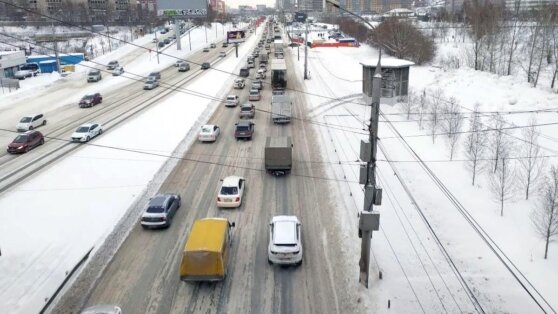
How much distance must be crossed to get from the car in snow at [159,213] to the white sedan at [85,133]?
15.4 meters

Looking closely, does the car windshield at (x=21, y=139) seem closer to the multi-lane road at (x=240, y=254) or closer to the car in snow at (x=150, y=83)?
the multi-lane road at (x=240, y=254)

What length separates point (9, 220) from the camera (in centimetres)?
2091

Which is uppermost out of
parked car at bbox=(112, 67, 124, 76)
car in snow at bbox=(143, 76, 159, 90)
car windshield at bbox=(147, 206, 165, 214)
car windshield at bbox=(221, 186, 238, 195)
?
parked car at bbox=(112, 67, 124, 76)

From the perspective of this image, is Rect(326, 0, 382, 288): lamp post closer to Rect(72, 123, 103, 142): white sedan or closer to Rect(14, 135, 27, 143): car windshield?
Rect(72, 123, 103, 142): white sedan

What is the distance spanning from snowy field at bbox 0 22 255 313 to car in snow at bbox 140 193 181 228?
1.83 metres

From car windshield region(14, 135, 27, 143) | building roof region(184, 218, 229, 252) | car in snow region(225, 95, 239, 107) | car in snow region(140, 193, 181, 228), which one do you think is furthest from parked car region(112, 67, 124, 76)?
building roof region(184, 218, 229, 252)

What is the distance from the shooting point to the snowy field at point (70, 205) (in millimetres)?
16531

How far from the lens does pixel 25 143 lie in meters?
31.8

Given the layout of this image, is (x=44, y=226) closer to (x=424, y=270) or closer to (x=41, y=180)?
(x=41, y=180)

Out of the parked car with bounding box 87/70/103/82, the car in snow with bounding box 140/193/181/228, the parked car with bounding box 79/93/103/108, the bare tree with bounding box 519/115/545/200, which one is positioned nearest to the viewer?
the car in snow with bounding box 140/193/181/228

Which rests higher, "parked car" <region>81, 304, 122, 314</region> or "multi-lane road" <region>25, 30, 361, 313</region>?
"parked car" <region>81, 304, 122, 314</region>

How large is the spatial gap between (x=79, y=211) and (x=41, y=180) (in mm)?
6099

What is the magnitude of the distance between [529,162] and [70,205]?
72.8ft

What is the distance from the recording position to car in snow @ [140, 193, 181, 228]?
64.9ft
